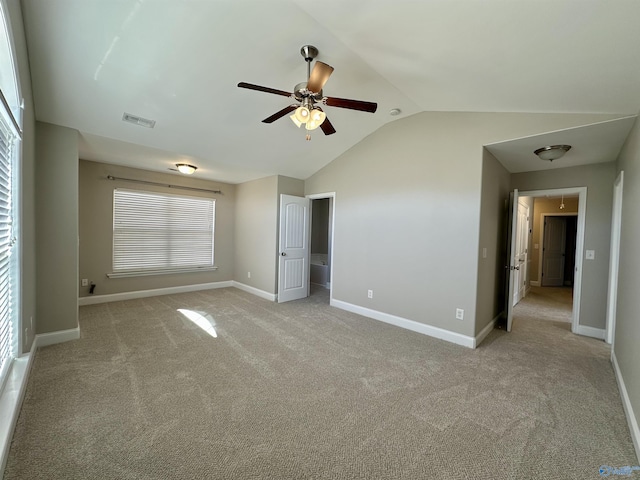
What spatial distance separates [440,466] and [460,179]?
2.83 metres

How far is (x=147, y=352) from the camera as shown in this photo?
9.22 feet

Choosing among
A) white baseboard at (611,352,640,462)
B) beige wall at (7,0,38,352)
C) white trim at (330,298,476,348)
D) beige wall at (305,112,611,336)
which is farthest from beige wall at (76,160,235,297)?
white baseboard at (611,352,640,462)

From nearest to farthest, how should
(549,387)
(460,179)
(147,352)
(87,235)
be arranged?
1. (549,387)
2. (147,352)
3. (460,179)
4. (87,235)

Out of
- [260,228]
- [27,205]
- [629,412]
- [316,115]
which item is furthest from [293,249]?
[629,412]

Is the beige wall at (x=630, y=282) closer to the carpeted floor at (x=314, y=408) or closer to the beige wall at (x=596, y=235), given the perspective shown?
the carpeted floor at (x=314, y=408)

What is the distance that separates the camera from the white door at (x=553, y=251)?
269 inches

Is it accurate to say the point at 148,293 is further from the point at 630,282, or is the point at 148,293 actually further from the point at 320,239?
the point at 630,282

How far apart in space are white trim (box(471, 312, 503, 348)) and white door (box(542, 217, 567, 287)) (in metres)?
4.20

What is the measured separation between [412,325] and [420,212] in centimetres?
156

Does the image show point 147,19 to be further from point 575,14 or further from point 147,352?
point 147,352

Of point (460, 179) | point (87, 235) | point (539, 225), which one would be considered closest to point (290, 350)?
point (460, 179)

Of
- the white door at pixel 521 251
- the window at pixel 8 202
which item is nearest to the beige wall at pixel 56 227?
the window at pixel 8 202

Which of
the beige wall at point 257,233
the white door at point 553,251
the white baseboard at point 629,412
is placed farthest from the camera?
Answer: the white door at point 553,251

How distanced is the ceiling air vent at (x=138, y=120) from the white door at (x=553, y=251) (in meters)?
8.74
